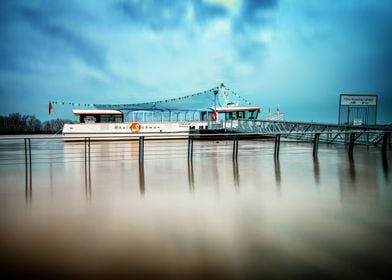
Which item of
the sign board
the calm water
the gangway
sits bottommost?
the calm water

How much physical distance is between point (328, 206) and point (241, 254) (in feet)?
4.32

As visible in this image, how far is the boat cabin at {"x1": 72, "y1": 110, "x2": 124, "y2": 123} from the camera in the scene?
61.7 ft

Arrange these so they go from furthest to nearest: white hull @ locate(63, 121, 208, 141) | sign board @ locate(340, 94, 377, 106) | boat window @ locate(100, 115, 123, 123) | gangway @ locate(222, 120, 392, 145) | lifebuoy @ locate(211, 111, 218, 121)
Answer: lifebuoy @ locate(211, 111, 218, 121) < boat window @ locate(100, 115, 123, 123) < white hull @ locate(63, 121, 208, 141) < sign board @ locate(340, 94, 377, 106) < gangway @ locate(222, 120, 392, 145)

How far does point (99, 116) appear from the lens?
63.1ft

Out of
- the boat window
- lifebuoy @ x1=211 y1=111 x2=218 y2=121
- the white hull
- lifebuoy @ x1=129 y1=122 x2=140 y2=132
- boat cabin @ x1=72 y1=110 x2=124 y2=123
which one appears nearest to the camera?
the white hull

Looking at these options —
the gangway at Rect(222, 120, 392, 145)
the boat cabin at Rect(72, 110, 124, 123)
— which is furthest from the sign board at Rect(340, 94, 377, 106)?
the boat cabin at Rect(72, 110, 124, 123)

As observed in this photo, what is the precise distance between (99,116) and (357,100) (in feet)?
55.3

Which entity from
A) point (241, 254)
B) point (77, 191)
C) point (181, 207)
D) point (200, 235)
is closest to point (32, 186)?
point (77, 191)

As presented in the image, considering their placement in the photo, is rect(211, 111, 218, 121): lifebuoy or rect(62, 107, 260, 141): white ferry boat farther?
rect(211, 111, 218, 121): lifebuoy

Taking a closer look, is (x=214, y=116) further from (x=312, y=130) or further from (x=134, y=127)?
(x=312, y=130)

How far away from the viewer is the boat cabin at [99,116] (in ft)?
61.7

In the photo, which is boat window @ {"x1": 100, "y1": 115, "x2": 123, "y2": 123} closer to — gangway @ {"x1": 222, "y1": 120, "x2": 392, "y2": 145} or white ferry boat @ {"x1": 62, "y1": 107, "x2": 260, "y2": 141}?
white ferry boat @ {"x1": 62, "y1": 107, "x2": 260, "y2": 141}

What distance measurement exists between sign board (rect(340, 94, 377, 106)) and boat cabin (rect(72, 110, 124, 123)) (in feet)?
49.1

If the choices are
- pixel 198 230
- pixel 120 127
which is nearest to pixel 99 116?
pixel 120 127
